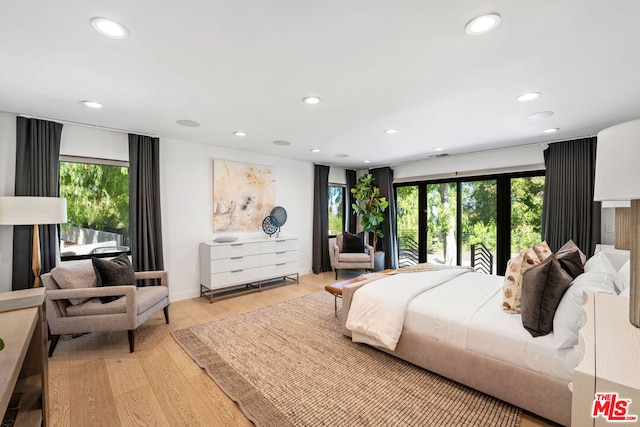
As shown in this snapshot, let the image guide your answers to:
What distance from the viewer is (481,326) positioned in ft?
6.48

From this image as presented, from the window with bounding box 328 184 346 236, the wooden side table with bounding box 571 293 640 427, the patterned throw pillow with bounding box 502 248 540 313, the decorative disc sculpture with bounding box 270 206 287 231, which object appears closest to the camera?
the wooden side table with bounding box 571 293 640 427

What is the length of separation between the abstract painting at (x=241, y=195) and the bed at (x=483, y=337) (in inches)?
101

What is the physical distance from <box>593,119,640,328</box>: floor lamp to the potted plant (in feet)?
15.7

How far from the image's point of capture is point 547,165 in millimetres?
3994

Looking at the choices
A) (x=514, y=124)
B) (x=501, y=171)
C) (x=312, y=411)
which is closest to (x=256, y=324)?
(x=312, y=411)

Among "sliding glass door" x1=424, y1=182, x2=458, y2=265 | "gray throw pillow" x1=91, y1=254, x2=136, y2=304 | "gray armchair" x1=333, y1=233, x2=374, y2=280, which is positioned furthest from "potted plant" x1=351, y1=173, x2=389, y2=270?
"gray throw pillow" x1=91, y1=254, x2=136, y2=304

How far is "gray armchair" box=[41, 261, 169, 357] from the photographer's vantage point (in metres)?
A: 2.45

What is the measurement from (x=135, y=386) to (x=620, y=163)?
3.05 meters

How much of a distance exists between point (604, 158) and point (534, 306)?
125cm

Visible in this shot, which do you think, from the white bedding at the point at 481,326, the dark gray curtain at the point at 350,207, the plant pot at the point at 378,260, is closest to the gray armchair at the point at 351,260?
the plant pot at the point at 378,260

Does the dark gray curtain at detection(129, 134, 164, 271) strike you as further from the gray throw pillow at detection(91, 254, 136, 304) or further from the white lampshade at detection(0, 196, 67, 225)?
the white lampshade at detection(0, 196, 67, 225)

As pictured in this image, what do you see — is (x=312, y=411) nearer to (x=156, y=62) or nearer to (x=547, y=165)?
(x=156, y=62)

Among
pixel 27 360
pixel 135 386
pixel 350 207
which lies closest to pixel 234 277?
pixel 135 386

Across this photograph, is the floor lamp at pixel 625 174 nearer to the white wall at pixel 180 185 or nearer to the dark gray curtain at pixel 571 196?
the dark gray curtain at pixel 571 196
